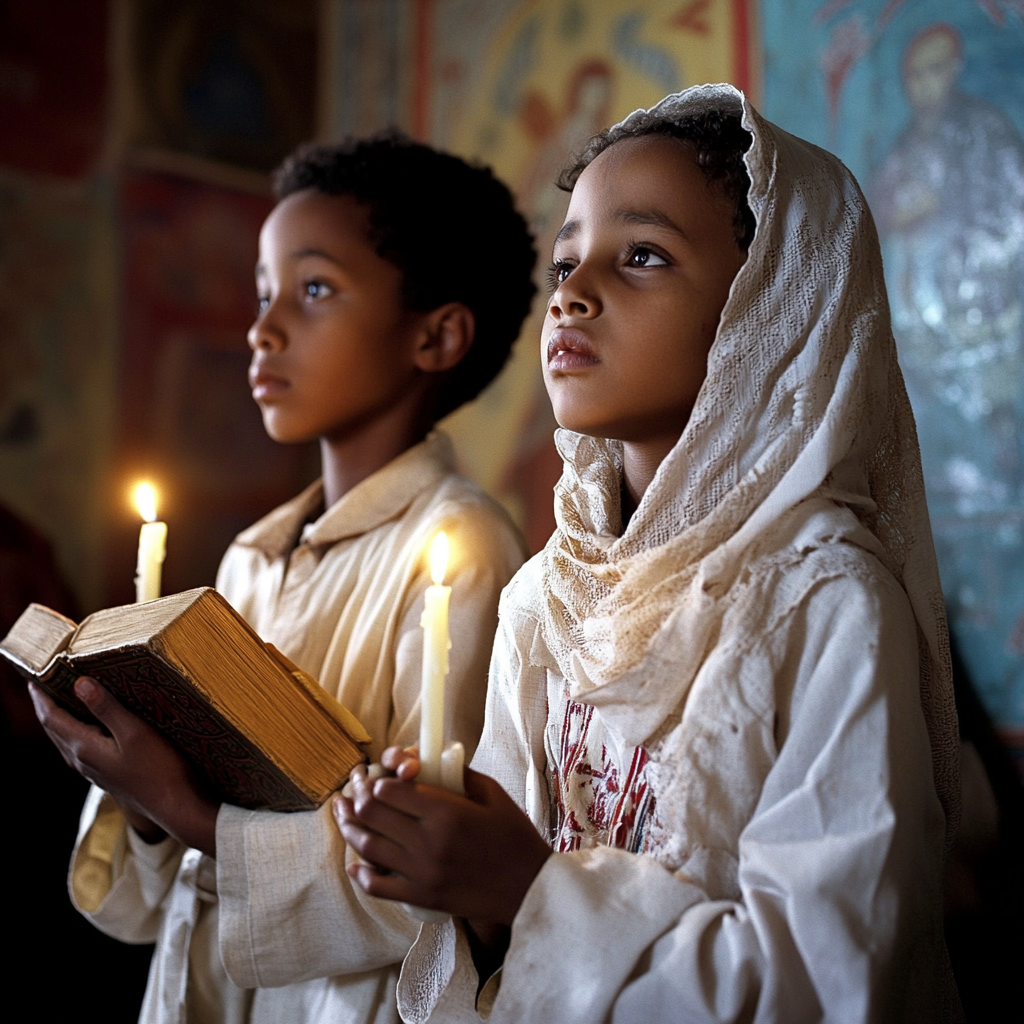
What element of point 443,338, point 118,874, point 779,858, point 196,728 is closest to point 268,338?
point 443,338

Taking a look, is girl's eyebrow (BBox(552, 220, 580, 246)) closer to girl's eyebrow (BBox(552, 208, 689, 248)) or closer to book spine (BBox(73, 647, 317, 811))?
girl's eyebrow (BBox(552, 208, 689, 248))

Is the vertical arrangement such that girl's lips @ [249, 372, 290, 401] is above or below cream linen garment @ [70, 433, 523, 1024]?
above

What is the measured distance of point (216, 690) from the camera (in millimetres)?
1165

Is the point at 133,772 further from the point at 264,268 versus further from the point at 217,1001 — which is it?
the point at 264,268

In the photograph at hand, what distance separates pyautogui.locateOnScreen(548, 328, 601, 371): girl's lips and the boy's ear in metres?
0.73

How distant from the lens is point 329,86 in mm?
4855

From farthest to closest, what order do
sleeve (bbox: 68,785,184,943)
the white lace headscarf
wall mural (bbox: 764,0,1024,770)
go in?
1. wall mural (bbox: 764,0,1024,770)
2. sleeve (bbox: 68,785,184,943)
3. the white lace headscarf

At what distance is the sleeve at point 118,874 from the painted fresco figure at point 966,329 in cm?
209

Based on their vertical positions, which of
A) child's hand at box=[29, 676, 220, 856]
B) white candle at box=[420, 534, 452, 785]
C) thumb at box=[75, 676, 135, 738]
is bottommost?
child's hand at box=[29, 676, 220, 856]

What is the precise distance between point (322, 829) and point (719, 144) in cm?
98

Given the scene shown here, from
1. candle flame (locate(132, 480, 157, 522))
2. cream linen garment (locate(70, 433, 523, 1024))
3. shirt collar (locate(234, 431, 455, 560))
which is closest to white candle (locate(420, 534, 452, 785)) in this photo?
cream linen garment (locate(70, 433, 523, 1024))

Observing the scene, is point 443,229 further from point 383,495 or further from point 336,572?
point 336,572

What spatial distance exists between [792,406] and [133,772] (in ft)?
3.09

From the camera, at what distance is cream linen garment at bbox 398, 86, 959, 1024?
0.93m
